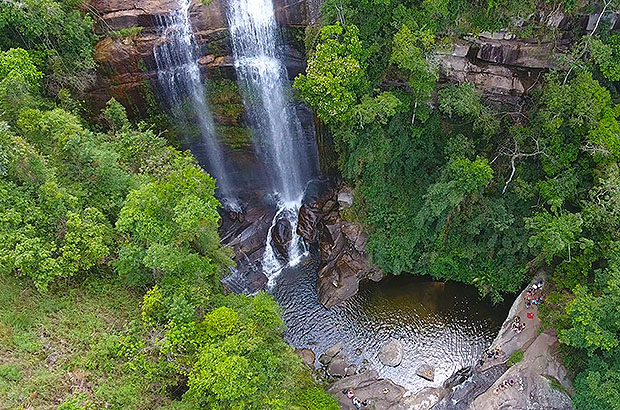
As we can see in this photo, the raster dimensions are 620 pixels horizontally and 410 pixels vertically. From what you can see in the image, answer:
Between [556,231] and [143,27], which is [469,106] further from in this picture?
[143,27]

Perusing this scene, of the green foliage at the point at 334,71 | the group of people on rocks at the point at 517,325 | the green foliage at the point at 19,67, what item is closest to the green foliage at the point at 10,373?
the green foliage at the point at 19,67

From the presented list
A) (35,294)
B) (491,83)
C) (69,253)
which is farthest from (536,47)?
(35,294)

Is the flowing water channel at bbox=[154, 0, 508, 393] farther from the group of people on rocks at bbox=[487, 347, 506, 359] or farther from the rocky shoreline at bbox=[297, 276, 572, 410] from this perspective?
the group of people on rocks at bbox=[487, 347, 506, 359]

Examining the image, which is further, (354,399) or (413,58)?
(354,399)

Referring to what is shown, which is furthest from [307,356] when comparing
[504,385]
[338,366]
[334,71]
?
[334,71]

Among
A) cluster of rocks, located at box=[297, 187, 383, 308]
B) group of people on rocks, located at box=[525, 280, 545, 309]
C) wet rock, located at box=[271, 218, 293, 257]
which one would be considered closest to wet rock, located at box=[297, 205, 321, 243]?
cluster of rocks, located at box=[297, 187, 383, 308]

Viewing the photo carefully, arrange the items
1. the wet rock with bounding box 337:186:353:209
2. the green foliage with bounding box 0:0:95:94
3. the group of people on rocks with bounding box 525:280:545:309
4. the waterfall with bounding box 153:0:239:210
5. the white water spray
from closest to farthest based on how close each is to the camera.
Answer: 1. the green foliage with bounding box 0:0:95:94
2. the group of people on rocks with bounding box 525:280:545:309
3. the waterfall with bounding box 153:0:239:210
4. the wet rock with bounding box 337:186:353:209
5. the white water spray
